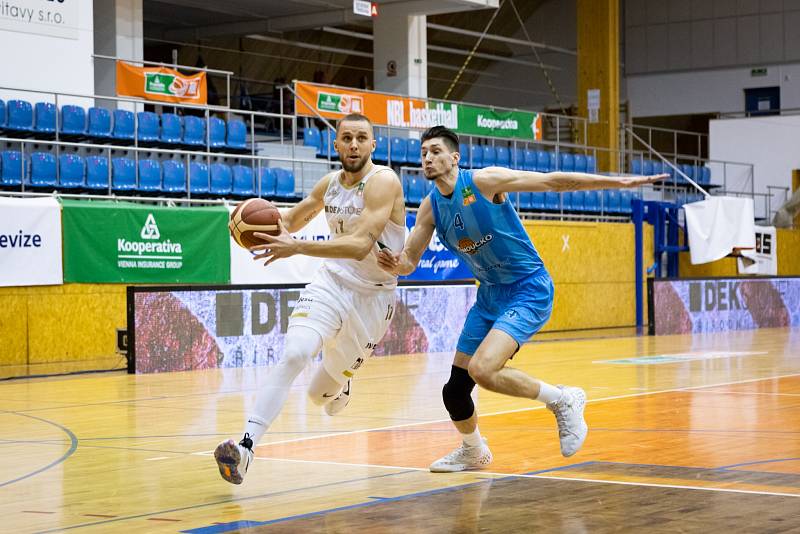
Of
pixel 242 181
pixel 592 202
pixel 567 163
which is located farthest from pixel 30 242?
pixel 567 163

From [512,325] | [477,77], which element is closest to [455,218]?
[512,325]

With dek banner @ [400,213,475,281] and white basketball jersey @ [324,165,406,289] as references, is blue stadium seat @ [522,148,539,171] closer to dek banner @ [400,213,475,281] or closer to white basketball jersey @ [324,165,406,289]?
dek banner @ [400,213,475,281]

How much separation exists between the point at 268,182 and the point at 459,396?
13.9 m

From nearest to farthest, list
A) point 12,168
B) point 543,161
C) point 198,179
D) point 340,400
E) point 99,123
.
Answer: point 340,400 → point 12,168 → point 99,123 → point 198,179 → point 543,161

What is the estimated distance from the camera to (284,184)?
20.3m

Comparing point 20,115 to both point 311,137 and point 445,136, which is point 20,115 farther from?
point 445,136

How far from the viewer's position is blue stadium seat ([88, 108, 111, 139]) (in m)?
18.8

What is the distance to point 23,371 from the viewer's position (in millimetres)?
14492

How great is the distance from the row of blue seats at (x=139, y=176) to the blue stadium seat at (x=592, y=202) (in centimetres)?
897

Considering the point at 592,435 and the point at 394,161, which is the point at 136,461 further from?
the point at 394,161

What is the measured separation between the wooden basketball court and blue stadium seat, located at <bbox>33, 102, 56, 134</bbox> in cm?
618

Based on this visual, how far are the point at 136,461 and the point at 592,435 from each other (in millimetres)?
3191

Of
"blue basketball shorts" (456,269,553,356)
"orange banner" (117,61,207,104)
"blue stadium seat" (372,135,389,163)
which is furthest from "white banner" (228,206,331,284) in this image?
"blue basketball shorts" (456,269,553,356)

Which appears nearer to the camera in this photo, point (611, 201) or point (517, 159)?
point (517, 159)
